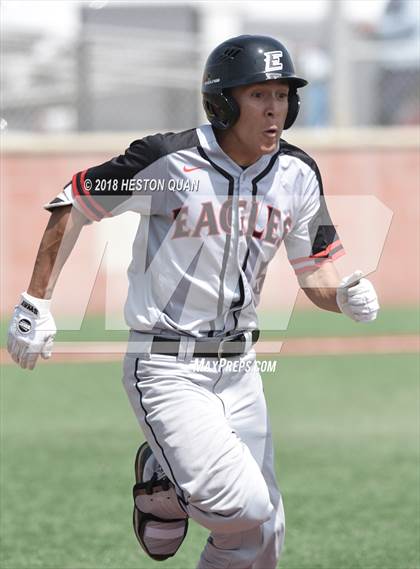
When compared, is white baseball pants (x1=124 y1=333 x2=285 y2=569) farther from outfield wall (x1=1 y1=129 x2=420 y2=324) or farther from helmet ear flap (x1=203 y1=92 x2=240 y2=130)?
outfield wall (x1=1 y1=129 x2=420 y2=324)

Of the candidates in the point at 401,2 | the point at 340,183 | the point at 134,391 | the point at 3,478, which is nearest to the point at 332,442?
the point at 3,478

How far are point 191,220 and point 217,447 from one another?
869 millimetres

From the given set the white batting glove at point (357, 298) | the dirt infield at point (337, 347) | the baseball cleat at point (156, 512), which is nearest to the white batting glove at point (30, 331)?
the baseball cleat at point (156, 512)

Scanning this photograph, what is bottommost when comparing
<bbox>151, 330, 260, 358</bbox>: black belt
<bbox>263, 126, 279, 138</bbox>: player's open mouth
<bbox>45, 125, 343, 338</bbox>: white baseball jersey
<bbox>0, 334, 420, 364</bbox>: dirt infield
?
<bbox>0, 334, 420, 364</bbox>: dirt infield

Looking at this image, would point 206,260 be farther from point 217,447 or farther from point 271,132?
point 217,447

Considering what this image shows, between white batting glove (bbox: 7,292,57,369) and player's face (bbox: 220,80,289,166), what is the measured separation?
1001 mm

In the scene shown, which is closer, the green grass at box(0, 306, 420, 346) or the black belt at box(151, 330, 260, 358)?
the black belt at box(151, 330, 260, 358)

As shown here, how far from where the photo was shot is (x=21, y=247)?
48.7 ft

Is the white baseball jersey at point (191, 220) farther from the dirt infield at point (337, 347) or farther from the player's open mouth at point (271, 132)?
the dirt infield at point (337, 347)

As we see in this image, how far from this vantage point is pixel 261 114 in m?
A: 4.32

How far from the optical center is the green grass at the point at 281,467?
5508 mm

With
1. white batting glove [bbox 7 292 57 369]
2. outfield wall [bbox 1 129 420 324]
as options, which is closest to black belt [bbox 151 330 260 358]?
white batting glove [bbox 7 292 57 369]

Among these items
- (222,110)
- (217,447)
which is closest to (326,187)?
(222,110)

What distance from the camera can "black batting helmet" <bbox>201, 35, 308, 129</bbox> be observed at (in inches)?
169
